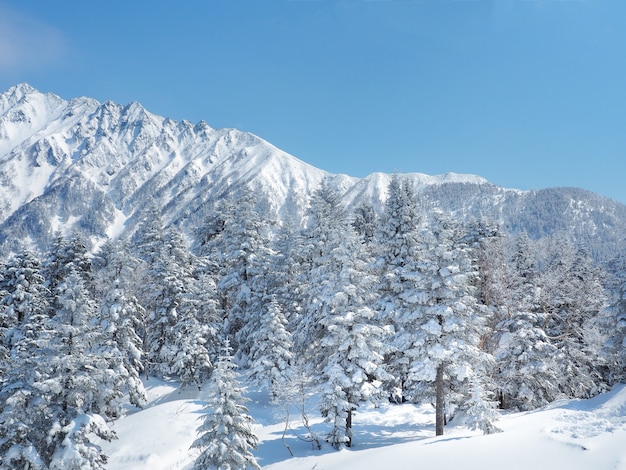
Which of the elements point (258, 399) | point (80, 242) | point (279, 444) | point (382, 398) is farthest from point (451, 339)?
point (80, 242)

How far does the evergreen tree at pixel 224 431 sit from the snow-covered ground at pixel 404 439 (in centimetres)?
479

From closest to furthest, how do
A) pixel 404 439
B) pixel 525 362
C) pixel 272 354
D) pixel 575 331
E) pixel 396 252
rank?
pixel 404 439
pixel 525 362
pixel 272 354
pixel 396 252
pixel 575 331

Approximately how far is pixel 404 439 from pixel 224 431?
11.7 meters

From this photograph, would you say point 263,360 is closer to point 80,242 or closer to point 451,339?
point 451,339

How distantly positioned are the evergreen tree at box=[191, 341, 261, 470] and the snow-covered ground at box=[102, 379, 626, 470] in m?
4.79

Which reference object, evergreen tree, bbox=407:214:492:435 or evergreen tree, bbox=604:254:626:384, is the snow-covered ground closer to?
evergreen tree, bbox=604:254:626:384

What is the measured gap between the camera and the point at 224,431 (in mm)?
16000

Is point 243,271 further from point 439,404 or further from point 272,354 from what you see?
point 439,404

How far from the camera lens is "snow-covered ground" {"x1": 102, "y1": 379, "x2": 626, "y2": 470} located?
1354cm

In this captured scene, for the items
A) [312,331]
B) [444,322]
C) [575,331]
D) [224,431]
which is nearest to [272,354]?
[312,331]

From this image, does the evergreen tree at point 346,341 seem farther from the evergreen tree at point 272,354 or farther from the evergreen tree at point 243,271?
the evergreen tree at point 243,271

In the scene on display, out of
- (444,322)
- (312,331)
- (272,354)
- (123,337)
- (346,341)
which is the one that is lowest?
(272,354)

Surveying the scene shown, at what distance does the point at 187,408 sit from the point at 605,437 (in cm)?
2562

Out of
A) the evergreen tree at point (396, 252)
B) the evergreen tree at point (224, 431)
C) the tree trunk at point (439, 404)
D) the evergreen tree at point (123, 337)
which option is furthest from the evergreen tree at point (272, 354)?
the evergreen tree at point (224, 431)
